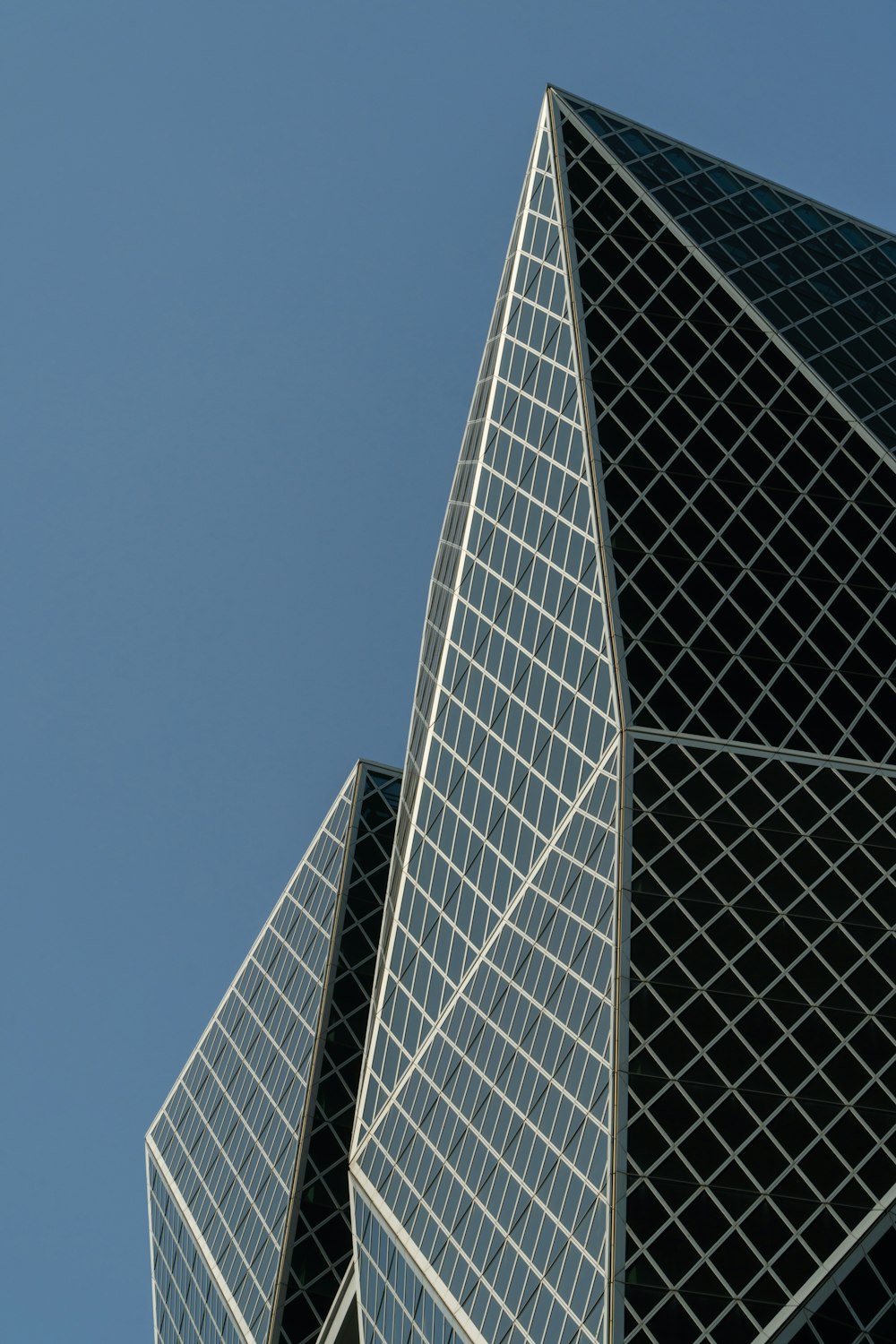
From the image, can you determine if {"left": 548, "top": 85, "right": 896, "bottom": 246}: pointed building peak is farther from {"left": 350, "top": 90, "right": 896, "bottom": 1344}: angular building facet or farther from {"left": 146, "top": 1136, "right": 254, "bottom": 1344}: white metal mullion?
{"left": 146, "top": 1136, "right": 254, "bottom": 1344}: white metal mullion

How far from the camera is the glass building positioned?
61.5 meters

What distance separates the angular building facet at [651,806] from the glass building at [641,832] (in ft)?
0.51

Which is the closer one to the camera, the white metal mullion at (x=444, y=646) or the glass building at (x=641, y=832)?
the glass building at (x=641, y=832)

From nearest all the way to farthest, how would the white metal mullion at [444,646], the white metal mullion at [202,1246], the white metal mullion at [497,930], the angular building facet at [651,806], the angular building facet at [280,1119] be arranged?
1. the angular building facet at [651,806]
2. the white metal mullion at [497,930]
3. the white metal mullion at [444,646]
4. the angular building facet at [280,1119]
5. the white metal mullion at [202,1246]

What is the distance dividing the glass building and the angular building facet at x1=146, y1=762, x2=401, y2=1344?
449mm

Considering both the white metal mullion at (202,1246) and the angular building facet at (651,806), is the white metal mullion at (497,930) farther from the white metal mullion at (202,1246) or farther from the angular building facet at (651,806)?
the white metal mullion at (202,1246)

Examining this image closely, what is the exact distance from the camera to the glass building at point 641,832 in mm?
61469

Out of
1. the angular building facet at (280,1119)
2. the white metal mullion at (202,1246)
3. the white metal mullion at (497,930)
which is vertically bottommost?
the white metal mullion at (202,1246)

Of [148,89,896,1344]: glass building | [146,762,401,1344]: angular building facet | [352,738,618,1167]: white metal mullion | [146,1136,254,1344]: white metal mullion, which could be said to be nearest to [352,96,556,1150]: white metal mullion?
[148,89,896,1344]: glass building

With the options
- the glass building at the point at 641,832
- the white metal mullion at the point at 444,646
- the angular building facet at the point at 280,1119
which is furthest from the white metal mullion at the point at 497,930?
the angular building facet at the point at 280,1119

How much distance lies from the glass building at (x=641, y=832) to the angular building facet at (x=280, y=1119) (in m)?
0.45

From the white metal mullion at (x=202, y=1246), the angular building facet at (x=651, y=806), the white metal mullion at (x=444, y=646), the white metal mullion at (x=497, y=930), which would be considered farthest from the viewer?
the white metal mullion at (x=202, y=1246)

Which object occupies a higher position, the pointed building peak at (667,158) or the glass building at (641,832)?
the pointed building peak at (667,158)

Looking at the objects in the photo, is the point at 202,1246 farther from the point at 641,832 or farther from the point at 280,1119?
the point at 641,832
